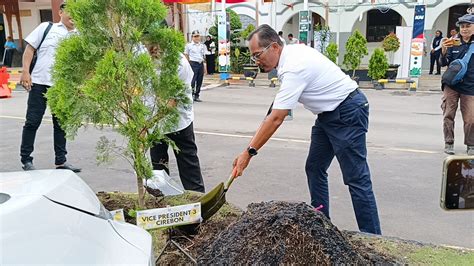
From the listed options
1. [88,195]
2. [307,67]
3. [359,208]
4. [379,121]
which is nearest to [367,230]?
[359,208]

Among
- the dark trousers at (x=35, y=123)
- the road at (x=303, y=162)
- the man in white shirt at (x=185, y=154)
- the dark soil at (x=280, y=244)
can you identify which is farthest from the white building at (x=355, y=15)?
the dark soil at (x=280, y=244)

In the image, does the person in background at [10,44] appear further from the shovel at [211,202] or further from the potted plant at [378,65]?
the shovel at [211,202]

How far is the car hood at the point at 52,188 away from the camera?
5.65 ft

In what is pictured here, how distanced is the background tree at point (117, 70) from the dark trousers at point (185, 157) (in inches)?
37.9

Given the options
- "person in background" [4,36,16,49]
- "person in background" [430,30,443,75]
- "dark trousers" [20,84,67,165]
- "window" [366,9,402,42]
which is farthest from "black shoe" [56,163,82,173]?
"person in background" [4,36,16,49]

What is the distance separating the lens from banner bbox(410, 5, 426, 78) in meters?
13.1

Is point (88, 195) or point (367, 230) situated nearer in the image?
point (88, 195)

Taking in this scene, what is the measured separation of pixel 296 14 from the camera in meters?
21.5

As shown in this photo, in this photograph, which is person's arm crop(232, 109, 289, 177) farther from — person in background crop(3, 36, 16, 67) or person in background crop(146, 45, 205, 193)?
person in background crop(3, 36, 16, 67)

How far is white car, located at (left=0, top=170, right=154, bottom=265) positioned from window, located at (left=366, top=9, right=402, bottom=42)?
70.1 ft

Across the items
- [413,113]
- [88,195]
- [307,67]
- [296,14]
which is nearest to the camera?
[88,195]

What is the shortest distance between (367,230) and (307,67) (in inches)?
51.0

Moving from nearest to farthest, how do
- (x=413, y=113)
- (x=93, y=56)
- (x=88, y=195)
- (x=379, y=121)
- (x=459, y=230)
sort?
(x=88, y=195) → (x=93, y=56) → (x=459, y=230) → (x=379, y=121) → (x=413, y=113)

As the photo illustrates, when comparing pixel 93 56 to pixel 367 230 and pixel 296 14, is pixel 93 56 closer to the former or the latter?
pixel 367 230
